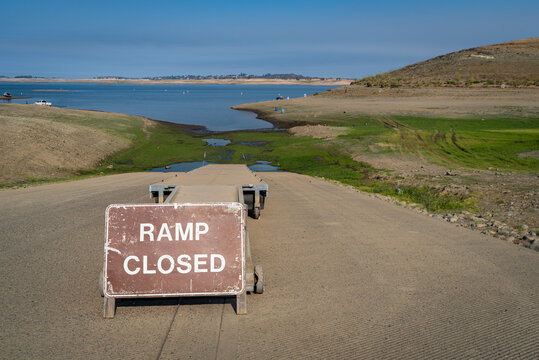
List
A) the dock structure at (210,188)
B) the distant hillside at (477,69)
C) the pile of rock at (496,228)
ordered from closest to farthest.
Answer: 1. the dock structure at (210,188)
2. the pile of rock at (496,228)
3. the distant hillside at (477,69)

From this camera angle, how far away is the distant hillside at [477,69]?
73125 millimetres

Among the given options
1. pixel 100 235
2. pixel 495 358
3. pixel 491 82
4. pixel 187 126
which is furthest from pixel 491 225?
pixel 491 82

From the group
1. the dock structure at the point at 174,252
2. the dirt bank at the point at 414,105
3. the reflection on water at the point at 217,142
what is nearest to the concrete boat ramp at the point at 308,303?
the dock structure at the point at 174,252

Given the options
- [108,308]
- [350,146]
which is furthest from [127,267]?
[350,146]

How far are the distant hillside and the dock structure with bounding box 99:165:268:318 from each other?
73381 mm

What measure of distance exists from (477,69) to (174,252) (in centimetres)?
8792

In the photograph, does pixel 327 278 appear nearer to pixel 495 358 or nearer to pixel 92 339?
pixel 495 358

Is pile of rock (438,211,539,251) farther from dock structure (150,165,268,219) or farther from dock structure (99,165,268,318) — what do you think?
dock structure (99,165,268,318)

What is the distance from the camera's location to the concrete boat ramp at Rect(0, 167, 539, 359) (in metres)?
5.11

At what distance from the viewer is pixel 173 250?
577 cm

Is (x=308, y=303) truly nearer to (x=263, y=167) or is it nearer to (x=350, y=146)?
(x=263, y=167)

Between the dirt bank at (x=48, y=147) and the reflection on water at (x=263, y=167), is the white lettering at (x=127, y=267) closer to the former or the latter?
the dirt bank at (x=48, y=147)

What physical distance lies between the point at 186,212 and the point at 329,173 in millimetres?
19908

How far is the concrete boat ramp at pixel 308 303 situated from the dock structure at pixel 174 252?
0.39 m
